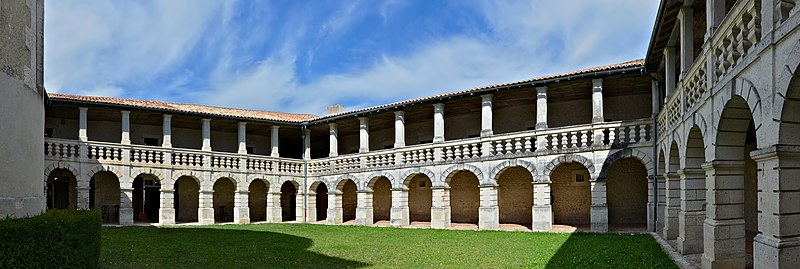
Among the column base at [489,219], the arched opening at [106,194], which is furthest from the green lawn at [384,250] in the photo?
the arched opening at [106,194]

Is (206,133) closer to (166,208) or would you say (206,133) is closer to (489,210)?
(166,208)

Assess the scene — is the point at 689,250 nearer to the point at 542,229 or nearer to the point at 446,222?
the point at 542,229

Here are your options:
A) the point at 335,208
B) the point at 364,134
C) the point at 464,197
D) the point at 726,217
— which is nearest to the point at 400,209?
the point at 464,197

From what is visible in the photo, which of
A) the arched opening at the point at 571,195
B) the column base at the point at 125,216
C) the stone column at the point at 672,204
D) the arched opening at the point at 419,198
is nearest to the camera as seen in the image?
the stone column at the point at 672,204

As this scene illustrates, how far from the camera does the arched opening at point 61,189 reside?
2319 cm

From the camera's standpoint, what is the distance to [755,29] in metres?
6.38

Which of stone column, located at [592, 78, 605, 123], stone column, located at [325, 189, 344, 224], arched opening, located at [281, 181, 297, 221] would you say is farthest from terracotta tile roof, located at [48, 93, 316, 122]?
stone column, located at [592, 78, 605, 123]

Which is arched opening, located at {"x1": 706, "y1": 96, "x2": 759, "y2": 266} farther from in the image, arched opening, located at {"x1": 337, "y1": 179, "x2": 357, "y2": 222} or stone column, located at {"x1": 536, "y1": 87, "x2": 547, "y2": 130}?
arched opening, located at {"x1": 337, "y1": 179, "x2": 357, "y2": 222}

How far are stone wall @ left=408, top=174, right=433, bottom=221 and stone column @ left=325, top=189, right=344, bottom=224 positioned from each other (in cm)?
337

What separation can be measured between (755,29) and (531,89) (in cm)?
1271

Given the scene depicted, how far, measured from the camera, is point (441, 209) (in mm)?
21172

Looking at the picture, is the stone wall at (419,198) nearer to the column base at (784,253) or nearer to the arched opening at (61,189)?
the arched opening at (61,189)

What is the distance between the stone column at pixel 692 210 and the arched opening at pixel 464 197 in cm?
1243

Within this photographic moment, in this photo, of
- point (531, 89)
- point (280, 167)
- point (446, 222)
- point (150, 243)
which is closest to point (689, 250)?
point (531, 89)
